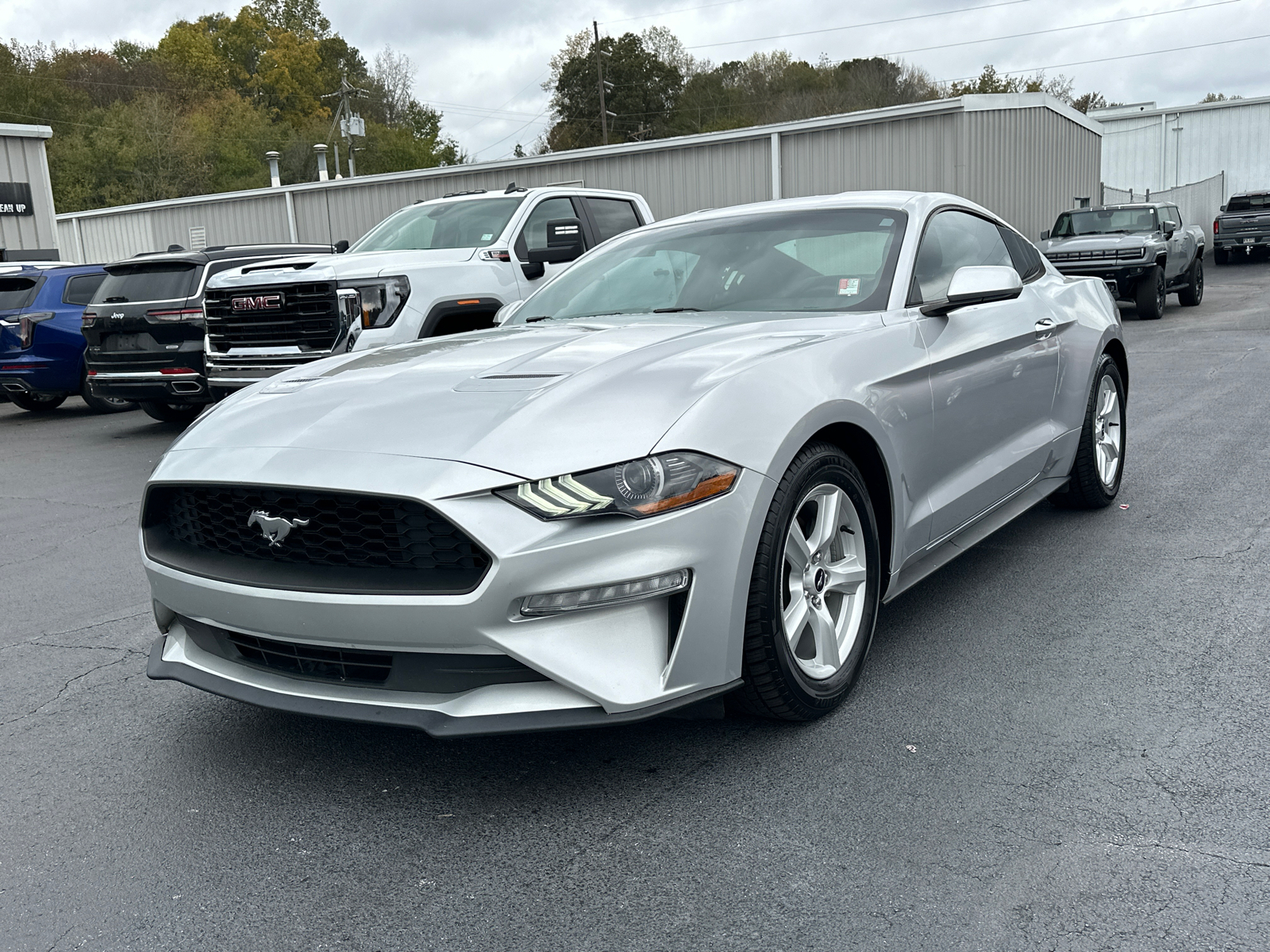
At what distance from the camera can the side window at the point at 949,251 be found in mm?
4070

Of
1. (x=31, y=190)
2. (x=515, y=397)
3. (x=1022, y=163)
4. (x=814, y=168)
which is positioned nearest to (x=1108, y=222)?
(x=1022, y=163)

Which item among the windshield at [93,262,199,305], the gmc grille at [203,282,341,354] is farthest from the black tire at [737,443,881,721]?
the windshield at [93,262,199,305]

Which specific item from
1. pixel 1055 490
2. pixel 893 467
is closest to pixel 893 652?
pixel 893 467

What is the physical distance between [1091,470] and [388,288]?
16.3 feet

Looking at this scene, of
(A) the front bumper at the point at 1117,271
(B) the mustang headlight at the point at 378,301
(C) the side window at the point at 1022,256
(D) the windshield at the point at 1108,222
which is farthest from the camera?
(D) the windshield at the point at 1108,222

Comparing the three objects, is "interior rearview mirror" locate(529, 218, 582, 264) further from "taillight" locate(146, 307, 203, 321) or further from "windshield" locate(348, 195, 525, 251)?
"taillight" locate(146, 307, 203, 321)

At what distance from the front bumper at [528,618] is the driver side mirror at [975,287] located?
54.9 inches

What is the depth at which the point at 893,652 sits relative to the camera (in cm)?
375

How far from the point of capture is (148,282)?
9.84m

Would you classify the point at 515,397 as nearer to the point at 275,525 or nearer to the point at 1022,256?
the point at 275,525

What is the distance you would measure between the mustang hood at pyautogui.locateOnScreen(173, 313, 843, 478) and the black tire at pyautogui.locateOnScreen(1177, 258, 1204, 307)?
59.2 feet

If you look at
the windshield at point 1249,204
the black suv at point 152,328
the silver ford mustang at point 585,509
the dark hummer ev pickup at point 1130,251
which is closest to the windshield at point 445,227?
the black suv at point 152,328

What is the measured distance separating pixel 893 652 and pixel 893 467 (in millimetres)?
693

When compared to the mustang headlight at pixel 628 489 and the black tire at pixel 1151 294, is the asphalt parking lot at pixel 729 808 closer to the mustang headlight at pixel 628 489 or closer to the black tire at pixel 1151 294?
the mustang headlight at pixel 628 489
